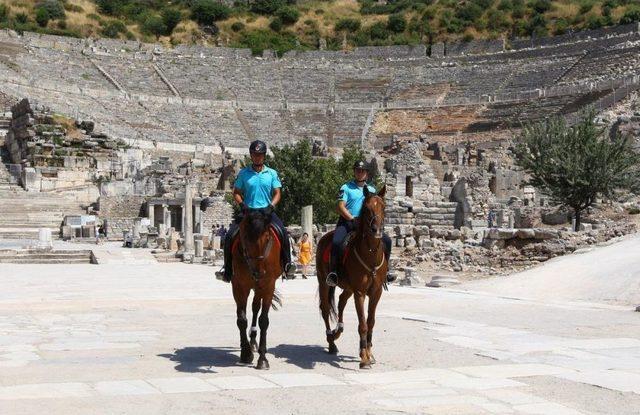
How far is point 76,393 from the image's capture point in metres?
6.36

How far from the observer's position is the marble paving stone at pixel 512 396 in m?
6.11

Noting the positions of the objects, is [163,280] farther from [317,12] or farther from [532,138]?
[317,12]

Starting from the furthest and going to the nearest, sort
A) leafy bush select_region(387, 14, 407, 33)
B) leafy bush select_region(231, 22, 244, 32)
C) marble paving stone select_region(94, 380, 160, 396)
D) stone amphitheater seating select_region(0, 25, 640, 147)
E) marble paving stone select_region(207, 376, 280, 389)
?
leafy bush select_region(231, 22, 244, 32), leafy bush select_region(387, 14, 407, 33), stone amphitheater seating select_region(0, 25, 640, 147), marble paving stone select_region(207, 376, 280, 389), marble paving stone select_region(94, 380, 160, 396)

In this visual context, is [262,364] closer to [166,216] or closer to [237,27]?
[166,216]

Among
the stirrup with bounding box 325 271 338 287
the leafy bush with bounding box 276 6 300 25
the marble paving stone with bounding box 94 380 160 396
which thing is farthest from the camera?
the leafy bush with bounding box 276 6 300 25

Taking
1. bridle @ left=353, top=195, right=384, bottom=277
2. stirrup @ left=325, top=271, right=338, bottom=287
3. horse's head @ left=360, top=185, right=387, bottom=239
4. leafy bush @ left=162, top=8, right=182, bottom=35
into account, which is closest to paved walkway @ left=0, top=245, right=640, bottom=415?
stirrup @ left=325, top=271, right=338, bottom=287

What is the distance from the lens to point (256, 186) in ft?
27.2

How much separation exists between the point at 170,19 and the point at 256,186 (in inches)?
4047

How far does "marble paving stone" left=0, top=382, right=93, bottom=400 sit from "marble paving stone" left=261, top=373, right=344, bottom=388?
145cm

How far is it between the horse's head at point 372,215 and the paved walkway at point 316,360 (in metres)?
1.20

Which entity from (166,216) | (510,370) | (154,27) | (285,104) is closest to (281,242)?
(510,370)

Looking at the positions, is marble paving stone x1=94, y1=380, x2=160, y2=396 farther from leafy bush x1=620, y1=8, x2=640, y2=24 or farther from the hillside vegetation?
leafy bush x1=620, y1=8, x2=640, y2=24

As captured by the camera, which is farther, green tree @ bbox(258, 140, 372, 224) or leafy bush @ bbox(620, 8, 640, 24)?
leafy bush @ bbox(620, 8, 640, 24)

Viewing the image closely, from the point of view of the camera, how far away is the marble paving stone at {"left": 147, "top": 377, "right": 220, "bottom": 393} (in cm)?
654
